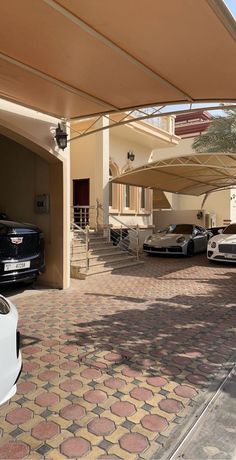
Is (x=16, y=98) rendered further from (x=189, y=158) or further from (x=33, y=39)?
(x=189, y=158)

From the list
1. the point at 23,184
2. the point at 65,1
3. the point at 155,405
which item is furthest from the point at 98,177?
the point at 155,405

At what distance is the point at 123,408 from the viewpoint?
313cm

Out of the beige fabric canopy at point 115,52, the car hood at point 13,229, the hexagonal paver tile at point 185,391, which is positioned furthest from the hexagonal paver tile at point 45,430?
the car hood at point 13,229

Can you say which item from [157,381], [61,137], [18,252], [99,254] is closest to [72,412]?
[157,381]

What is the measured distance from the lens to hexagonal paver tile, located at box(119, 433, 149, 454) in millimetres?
2598

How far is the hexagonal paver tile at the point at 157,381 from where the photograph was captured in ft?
11.7

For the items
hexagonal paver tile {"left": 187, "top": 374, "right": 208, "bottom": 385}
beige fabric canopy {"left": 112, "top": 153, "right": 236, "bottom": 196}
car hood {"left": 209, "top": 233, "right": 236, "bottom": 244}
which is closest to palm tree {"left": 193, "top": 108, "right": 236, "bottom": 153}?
beige fabric canopy {"left": 112, "top": 153, "right": 236, "bottom": 196}

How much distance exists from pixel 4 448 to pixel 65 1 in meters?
3.80

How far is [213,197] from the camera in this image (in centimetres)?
2492

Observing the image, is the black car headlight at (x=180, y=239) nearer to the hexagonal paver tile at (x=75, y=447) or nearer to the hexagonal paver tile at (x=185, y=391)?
the hexagonal paver tile at (x=185, y=391)

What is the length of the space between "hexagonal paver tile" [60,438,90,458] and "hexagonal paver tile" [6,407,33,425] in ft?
1.55

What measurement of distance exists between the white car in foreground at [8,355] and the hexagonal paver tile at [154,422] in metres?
1.08

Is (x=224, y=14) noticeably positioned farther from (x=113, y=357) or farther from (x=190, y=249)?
(x=190, y=249)

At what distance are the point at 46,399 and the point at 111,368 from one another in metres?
0.87
